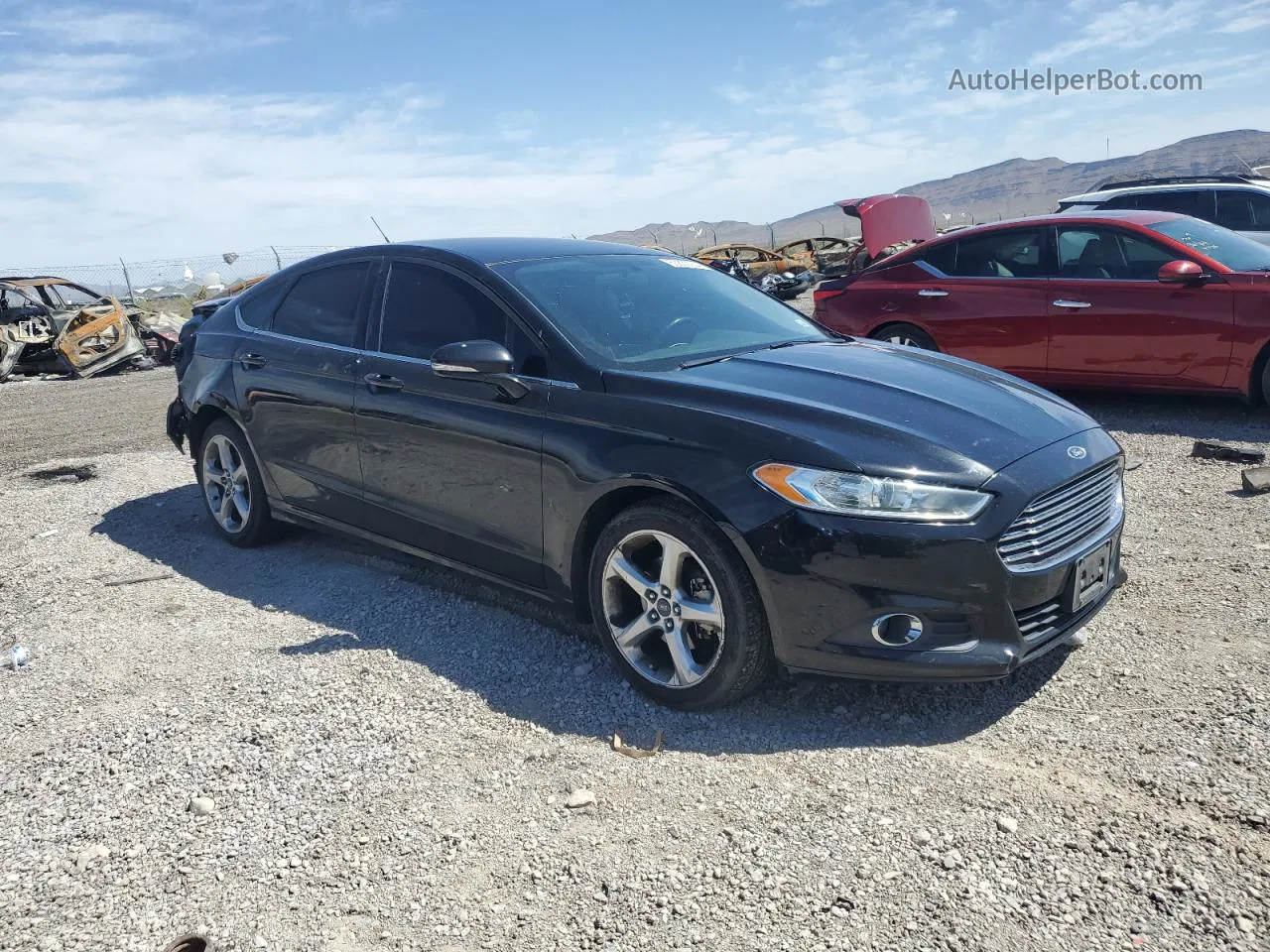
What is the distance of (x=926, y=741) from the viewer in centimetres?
335

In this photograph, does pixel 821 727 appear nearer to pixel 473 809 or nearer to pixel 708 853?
pixel 708 853

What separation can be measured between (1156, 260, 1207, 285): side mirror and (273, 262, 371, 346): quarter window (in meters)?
5.53

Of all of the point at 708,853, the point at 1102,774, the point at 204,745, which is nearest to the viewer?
the point at 708,853

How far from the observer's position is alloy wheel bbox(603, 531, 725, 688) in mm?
3523

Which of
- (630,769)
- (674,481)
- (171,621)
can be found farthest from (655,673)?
(171,621)

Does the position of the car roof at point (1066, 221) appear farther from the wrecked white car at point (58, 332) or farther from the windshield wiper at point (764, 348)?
the wrecked white car at point (58, 332)

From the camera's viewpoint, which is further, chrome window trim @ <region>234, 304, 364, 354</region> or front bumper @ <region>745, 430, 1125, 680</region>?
chrome window trim @ <region>234, 304, 364, 354</region>

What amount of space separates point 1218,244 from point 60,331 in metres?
17.0

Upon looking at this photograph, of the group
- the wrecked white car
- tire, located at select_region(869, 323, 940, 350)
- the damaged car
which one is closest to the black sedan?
tire, located at select_region(869, 323, 940, 350)

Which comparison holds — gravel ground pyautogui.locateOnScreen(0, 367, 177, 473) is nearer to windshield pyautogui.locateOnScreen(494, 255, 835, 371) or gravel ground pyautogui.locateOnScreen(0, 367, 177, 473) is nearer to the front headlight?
windshield pyautogui.locateOnScreen(494, 255, 835, 371)

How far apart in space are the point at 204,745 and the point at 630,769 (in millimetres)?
1522

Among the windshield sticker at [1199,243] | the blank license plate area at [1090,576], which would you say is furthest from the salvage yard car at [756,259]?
the blank license plate area at [1090,576]

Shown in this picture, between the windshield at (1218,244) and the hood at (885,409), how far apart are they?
4.25 metres

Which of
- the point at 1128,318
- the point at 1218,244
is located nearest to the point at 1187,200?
the point at 1218,244
